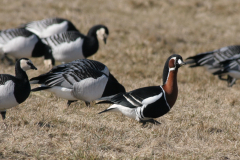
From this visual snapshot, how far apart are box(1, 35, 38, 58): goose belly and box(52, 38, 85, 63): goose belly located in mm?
819

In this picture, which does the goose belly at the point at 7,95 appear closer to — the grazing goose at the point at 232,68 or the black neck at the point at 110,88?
the black neck at the point at 110,88

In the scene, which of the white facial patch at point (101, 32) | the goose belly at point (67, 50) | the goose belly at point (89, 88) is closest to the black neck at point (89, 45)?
the goose belly at point (67, 50)

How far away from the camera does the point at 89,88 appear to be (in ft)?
22.5

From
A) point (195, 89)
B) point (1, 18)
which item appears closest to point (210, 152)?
point (195, 89)

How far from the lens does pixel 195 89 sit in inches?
354

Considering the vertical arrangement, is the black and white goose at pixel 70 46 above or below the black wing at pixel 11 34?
below

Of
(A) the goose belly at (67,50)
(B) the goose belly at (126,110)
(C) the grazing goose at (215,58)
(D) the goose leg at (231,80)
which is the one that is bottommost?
(D) the goose leg at (231,80)

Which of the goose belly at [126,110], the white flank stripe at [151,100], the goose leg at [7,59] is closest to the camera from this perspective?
the white flank stripe at [151,100]

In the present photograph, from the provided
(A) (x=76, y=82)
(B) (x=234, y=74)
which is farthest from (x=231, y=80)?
(A) (x=76, y=82)

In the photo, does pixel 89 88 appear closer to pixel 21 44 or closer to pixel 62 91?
pixel 62 91

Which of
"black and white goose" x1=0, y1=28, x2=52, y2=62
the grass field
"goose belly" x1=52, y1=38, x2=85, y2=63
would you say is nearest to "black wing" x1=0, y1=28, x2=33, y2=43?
"black and white goose" x1=0, y1=28, x2=52, y2=62

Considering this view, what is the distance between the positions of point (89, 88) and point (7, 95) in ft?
6.10

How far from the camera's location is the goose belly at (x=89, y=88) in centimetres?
678

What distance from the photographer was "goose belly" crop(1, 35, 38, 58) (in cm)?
1055
